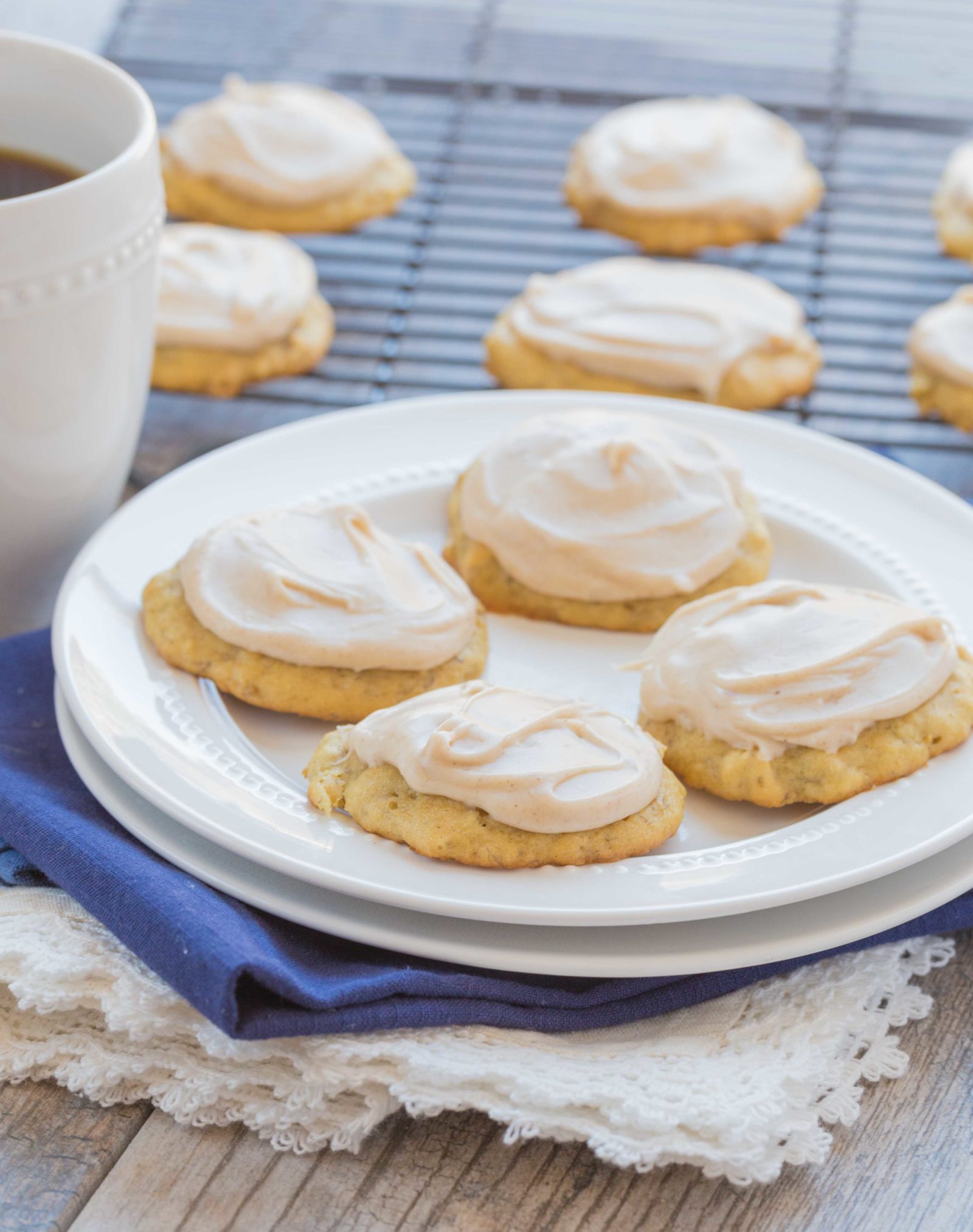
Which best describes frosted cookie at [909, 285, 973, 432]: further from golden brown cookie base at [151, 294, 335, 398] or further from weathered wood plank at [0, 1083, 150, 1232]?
weathered wood plank at [0, 1083, 150, 1232]

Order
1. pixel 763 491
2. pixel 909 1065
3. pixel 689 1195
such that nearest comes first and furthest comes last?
1. pixel 689 1195
2. pixel 909 1065
3. pixel 763 491

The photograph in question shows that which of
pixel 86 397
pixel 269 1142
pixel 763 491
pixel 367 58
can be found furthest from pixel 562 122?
pixel 269 1142

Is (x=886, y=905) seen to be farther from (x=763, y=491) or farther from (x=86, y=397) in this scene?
(x=86, y=397)

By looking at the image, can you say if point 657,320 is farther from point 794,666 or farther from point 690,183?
point 794,666

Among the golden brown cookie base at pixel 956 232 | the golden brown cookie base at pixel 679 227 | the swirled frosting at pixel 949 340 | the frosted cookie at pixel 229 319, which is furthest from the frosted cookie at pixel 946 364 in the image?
the frosted cookie at pixel 229 319

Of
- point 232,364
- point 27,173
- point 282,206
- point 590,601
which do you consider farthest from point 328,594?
point 282,206

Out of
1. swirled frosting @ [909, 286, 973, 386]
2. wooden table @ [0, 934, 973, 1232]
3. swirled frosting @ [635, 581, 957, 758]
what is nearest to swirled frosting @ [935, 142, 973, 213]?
swirled frosting @ [909, 286, 973, 386]
